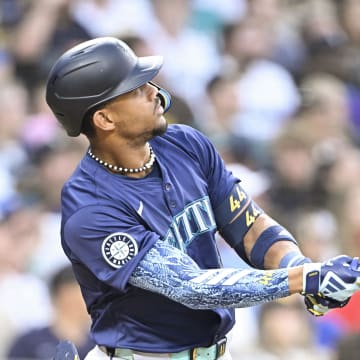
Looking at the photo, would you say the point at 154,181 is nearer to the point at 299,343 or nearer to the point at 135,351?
the point at 135,351

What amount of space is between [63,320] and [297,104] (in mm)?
2586

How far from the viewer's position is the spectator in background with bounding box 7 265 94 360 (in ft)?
20.9

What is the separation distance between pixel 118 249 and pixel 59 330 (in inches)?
113

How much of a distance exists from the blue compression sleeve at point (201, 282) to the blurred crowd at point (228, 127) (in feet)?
8.99

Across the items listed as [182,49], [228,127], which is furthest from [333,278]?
[182,49]

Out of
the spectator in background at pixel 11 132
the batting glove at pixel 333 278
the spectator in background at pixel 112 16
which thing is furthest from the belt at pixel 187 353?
the spectator in background at pixel 112 16

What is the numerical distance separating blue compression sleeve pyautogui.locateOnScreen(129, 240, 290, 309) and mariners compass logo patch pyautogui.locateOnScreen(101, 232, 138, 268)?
0.16ft

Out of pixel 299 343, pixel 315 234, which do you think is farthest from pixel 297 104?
pixel 299 343

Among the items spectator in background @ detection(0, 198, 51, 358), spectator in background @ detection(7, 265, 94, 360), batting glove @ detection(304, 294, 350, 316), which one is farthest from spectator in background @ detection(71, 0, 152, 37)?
batting glove @ detection(304, 294, 350, 316)

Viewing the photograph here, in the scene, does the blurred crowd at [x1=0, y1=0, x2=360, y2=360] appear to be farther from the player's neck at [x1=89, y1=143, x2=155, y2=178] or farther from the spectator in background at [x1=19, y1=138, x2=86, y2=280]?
the player's neck at [x1=89, y1=143, x2=155, y2=178]

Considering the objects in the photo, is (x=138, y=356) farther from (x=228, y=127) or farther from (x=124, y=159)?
(x=228, y=127)

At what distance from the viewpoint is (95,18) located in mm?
8234

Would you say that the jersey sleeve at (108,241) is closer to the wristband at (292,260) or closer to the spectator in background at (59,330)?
the wristband at (292,260)

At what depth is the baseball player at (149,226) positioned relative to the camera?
142 inches
